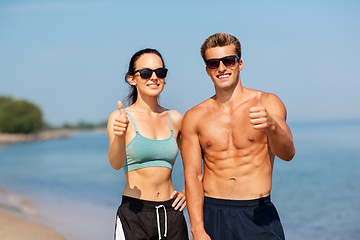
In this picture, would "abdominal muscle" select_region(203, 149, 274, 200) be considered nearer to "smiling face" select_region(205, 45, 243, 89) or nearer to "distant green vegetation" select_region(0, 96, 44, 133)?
"smiling face" select_region(205, 45, 243, 89)

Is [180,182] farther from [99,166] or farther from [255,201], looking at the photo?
[255,201]

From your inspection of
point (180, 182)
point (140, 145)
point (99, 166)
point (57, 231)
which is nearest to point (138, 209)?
point (140, 145)

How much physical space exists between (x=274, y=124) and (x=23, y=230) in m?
6.92

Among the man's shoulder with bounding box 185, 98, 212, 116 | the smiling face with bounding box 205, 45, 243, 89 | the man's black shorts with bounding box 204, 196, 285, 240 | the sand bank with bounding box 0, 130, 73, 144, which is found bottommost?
the man's black shorts with bounding box 204, 196, 285, 240

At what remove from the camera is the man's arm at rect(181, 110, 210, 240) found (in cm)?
330

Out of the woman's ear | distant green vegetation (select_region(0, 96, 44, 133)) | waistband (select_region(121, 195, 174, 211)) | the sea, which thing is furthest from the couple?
distant green vegetation (select_region(0, 96, 44, 133))

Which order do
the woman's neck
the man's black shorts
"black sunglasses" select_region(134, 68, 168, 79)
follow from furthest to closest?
the woman's neck < "black sunglasses" select_region(134, 68, 168, 79) < the man's black shorts

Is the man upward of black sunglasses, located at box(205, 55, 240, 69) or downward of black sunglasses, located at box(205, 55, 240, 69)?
downward

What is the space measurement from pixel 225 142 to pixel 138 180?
0.83 meters

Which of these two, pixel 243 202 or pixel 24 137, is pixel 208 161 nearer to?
pixel 243 202

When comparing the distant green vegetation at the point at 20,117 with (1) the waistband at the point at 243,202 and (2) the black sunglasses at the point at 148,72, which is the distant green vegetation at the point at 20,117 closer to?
(2) the black sunglasses at the point at 148,72

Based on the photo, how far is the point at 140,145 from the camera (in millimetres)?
3473

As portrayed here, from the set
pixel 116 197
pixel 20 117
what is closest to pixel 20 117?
pixel 20 117

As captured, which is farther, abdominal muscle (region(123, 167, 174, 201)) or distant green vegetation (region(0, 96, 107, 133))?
distant green vegetation (region(0, 96, 107, 133))
